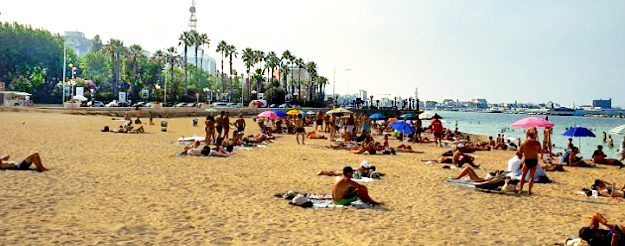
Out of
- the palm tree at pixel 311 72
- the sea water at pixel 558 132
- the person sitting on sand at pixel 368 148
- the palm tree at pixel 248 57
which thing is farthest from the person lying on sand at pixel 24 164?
the palm tree at pixel 311 72

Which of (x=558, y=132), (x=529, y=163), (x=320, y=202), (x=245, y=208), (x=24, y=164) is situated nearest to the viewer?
(x=245, y=208)

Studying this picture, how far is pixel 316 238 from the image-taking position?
698cm

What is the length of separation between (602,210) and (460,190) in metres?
2.77

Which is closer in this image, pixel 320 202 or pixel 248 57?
pixel 320 202

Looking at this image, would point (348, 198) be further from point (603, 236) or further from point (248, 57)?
point (248, 57)

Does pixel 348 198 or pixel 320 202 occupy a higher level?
pixel 348 198

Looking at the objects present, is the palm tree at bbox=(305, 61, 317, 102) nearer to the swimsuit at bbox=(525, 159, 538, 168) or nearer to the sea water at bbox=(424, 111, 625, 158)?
the sea water at bbox=(424, 111, 625, 158)

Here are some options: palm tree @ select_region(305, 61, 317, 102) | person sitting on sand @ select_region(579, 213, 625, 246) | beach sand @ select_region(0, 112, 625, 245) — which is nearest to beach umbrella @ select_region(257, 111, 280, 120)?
beach sand @ select_region(0, 112, 625, 245)

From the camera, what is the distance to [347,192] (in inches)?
367

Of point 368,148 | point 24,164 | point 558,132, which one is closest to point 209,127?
point 368,148

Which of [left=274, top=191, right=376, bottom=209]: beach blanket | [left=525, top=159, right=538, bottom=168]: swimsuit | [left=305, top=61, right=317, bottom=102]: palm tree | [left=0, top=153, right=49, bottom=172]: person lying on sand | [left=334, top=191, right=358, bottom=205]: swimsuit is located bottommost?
[left=274, top=191, right=376, bottom=209]: beach blanket

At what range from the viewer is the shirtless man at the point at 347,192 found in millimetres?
9234

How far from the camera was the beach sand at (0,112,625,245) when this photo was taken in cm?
691

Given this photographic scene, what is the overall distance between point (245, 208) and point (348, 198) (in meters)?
1.85
